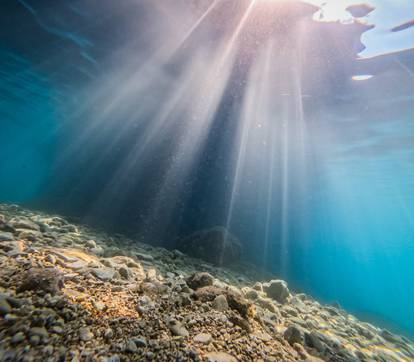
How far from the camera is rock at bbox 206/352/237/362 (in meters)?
1.89

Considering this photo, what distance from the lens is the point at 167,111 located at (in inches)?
806

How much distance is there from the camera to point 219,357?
6.37ft

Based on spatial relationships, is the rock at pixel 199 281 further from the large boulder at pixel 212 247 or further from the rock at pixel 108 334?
the large boulder at pixel 212 247

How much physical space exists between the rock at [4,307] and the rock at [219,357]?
1718 mm

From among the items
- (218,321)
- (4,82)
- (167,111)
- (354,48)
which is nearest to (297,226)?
(167,111)

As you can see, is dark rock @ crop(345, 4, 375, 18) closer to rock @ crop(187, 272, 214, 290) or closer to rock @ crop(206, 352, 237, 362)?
rock @ crop(187, 272, 214, 290)

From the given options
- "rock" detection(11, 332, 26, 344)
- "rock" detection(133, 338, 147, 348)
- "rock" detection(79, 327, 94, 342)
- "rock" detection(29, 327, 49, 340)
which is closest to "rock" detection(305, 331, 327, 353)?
"rock" detection(133, 338, 147, 348)

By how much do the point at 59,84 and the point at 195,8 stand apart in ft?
57.9

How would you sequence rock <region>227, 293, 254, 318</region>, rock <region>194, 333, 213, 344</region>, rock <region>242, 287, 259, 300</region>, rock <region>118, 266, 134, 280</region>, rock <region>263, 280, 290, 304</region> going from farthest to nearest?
rock <region>263, 280, 290, 304</region>, rock <region>242, 287, 259, 300</region>, rock <region>118, 266, 134, 280</region>, rock <region>227, 293, 254, 318</region>, rock <region>194, 333, 213, 344</region>

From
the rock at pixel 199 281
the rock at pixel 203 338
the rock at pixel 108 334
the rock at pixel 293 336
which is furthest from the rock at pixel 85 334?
the rock at pixel 293 336

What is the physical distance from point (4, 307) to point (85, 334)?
706 mm

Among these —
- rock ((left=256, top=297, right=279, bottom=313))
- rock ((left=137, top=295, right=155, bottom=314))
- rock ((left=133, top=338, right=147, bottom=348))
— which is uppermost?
rock ((left=137, top=295, right=155, bottom=314))

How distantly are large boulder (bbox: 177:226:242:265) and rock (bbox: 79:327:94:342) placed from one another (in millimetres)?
7475

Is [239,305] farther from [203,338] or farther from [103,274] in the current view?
[103,274]
